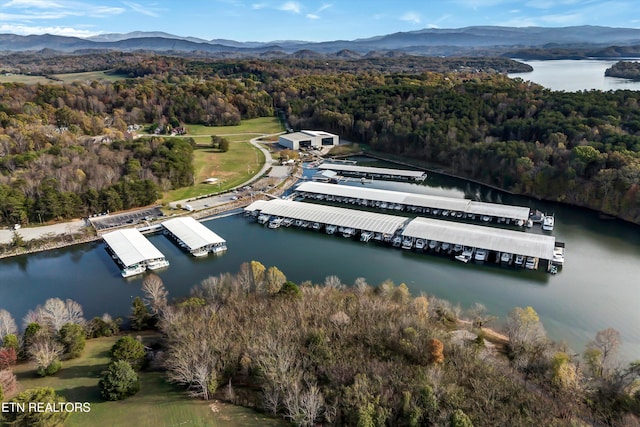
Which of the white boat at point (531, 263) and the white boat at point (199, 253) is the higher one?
the white boat at point (199, 253)

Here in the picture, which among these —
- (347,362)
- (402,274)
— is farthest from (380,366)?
(402,274)

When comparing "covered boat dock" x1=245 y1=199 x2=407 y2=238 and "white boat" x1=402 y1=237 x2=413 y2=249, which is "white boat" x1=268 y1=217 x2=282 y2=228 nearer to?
"covered boat dock" x1=245 y1=199 x2=407 y2=238

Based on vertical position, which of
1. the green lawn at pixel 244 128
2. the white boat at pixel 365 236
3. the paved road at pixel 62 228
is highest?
the green lawn at pixel 244 128

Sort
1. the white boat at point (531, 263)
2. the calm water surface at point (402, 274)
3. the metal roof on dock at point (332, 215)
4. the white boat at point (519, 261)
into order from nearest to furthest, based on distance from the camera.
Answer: the calm water surface at point (402, 274), the white boat at point (531, 263), the white boat at point (519, 261), the metal roof on dock at point (332, 215)

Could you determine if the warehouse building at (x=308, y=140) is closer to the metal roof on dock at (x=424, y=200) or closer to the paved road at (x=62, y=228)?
the metal roof on dock at (x=424, y=200)

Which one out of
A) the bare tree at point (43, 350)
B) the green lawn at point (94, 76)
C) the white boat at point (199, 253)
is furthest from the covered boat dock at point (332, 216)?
the green lawn at point (94, 76)

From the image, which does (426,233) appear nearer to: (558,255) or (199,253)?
(558,255)
